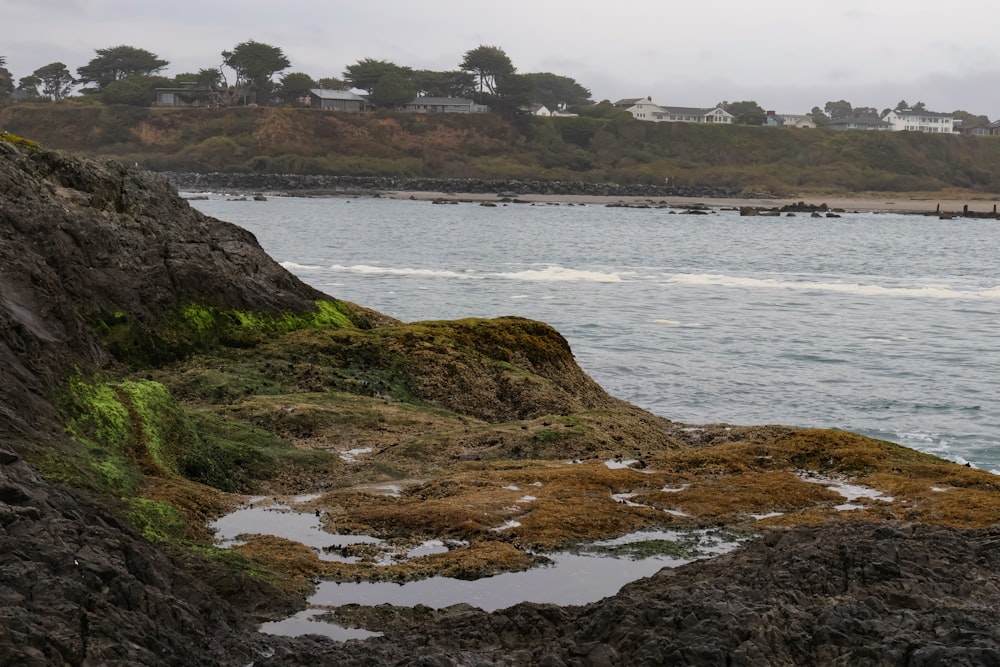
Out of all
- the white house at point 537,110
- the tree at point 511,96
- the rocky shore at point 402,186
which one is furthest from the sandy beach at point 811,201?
the white house at point 537,110

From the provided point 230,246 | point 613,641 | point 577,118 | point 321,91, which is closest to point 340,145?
point 321,91

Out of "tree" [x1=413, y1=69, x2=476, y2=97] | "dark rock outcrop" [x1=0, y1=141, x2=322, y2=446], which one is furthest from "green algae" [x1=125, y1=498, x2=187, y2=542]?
"tree" [x1=413, y1=69, x2=476, y2=97]

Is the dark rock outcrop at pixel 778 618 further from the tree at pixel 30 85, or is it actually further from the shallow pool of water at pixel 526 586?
the tree at pixel 30 85

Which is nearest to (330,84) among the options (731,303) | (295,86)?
(295,86)

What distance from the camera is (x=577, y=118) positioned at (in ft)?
537

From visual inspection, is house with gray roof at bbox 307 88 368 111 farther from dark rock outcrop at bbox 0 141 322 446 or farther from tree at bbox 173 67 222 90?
dark rock outcrop at bbox 0 141 322 446

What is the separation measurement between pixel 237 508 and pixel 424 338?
6.98 meters

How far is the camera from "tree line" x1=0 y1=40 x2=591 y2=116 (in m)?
162

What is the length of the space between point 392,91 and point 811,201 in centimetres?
6334

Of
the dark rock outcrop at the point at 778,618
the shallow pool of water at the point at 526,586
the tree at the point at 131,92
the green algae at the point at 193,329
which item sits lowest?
the shallow pool of water at the point at 526,586

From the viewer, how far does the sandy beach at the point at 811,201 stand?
130m

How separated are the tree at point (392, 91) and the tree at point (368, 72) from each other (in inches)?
71.5

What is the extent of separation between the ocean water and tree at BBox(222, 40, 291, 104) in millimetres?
76195

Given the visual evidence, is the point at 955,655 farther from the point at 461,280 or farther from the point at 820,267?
the point at 820,267
